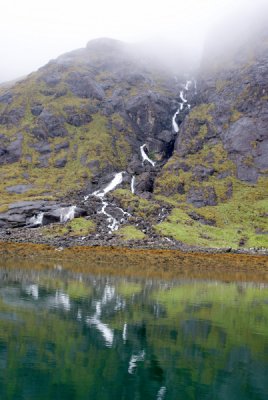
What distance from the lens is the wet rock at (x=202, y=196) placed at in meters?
156

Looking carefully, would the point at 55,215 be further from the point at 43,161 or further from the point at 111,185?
the point at 43,161

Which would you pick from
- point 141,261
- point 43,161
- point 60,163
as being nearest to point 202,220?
point 141,261

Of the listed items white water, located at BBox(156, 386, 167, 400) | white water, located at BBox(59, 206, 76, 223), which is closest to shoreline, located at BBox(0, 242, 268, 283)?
white water, located at BBox(59, 206, 76, 223)

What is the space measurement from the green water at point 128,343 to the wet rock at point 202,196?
317 ft

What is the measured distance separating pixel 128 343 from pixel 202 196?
417ft

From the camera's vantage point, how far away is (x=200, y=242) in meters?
116

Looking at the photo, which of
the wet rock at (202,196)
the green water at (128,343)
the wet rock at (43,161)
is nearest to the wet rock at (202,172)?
the wet rock at (202,196)

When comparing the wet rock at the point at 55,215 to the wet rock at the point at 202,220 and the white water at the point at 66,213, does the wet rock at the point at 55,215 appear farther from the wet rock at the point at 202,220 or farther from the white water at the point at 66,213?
the wet rock at the point at 202,220

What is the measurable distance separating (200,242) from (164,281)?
4783 cm

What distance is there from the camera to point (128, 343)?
34406mm

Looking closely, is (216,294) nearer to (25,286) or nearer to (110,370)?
(25,286)

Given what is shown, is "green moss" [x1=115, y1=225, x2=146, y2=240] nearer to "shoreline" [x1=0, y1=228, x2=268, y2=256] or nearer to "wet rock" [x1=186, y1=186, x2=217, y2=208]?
"shoreline" [x1=0, y1=228, x2=268, y2=256]

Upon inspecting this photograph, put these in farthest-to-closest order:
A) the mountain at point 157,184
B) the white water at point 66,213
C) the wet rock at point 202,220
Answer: the wet rock at point 202,220, the white water at point 66,213, the mountain at point 157,184

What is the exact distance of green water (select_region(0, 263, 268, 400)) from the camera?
25.5 meters
